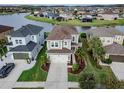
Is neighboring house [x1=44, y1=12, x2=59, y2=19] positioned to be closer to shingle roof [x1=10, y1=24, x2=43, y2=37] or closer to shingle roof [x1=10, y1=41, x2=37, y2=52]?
shingle roof [x1=10, y1=24, x2=43, y2=37]

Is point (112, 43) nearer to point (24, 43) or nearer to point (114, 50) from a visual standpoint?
point (114, 50)

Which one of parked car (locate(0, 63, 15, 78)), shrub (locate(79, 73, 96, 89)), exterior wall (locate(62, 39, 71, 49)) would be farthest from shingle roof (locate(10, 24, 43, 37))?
shrub (locate(79, 73, 96, 89))

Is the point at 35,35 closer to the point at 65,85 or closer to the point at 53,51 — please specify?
the point at 53,51

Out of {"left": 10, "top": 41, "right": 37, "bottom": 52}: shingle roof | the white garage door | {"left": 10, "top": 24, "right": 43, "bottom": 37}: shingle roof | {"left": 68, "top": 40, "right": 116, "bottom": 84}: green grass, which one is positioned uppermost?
{"left": 10, "top": 24, "right": 43, "bottom": 37}: shingle roof

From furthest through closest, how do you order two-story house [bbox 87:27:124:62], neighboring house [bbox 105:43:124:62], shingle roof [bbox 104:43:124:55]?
shingle roof [bbox 104:43:124:55] < two-story house [bbox 87:27:124:62] < neighboring house [bbox 105:43:124:62]

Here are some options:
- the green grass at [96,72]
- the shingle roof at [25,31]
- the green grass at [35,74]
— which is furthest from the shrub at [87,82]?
the shingle roof at [25,31]

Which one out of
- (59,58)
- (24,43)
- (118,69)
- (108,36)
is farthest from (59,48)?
(108,36)

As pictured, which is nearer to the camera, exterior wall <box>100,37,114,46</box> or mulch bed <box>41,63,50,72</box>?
mulch bed <box>41,63,50,72</box>
